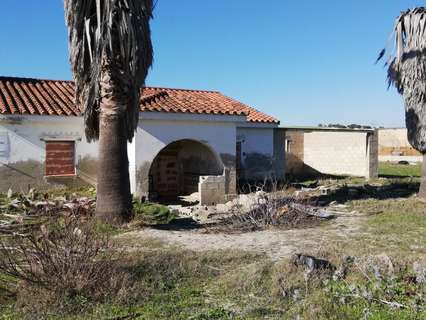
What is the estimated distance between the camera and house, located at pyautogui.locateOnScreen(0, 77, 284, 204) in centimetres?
1644

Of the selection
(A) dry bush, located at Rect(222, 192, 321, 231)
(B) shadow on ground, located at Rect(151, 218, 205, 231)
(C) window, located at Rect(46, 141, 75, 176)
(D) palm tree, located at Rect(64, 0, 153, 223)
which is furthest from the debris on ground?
(A) dry bush, located at Rect(222, 192, 321, 231)

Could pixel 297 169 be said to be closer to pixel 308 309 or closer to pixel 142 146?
pixel 142 146

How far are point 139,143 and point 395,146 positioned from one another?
115 feet

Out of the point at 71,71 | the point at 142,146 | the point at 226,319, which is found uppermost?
the point at 71,71

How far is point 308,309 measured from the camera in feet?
19.1

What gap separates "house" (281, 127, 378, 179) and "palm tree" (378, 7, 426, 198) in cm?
1155

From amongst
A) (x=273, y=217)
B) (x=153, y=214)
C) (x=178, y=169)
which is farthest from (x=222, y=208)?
(x=178, y=169)

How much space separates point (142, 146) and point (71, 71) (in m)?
5.63

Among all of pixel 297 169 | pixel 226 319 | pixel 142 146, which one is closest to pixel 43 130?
pixel 142 146

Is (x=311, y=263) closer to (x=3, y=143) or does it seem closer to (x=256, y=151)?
(x=3, y=143)

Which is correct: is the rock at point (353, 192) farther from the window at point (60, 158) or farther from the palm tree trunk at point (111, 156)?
the window at point (60, 158)

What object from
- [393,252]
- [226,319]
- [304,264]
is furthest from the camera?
[393,252]

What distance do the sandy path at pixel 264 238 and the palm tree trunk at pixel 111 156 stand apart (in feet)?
2.85

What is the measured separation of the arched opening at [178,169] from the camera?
769 inches
